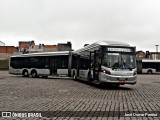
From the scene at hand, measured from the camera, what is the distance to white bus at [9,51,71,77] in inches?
1315

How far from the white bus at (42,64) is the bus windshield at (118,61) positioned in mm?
13168

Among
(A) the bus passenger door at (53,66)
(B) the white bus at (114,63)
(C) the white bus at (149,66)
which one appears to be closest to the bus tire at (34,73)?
(A) the bus passenger door at (53,66)

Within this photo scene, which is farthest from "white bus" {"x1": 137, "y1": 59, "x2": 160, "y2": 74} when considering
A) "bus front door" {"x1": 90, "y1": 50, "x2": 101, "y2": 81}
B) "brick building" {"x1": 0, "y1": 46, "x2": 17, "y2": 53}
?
"brick building" {"x1": 0, "y1": 46, "x2": 17, "y2": 53}

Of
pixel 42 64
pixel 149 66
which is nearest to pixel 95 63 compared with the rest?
pixel 42 64

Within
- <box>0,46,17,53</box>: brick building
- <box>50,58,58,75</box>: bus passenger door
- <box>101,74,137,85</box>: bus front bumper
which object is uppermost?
<box>0,46,17,53</box>: brick building

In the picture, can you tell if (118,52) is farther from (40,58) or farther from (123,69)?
(40,58)

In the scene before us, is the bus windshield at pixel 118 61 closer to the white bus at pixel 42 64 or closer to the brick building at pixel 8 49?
the white bus at pixel 42 64

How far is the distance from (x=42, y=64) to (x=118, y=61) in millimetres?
17044

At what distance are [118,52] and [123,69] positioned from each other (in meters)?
1.18

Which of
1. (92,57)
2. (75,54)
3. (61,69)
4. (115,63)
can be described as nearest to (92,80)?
(92,57)

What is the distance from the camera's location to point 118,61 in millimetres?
19797

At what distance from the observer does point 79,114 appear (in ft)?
30.3

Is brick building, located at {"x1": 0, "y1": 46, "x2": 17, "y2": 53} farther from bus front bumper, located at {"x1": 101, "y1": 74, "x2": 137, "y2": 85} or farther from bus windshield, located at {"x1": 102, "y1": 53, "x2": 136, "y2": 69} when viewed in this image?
bus front bumper, located at {"x1": 101, "y1": 74, "x2": 137, "y2": 85}

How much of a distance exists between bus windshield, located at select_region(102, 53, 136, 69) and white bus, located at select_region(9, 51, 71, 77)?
43.2 feet
